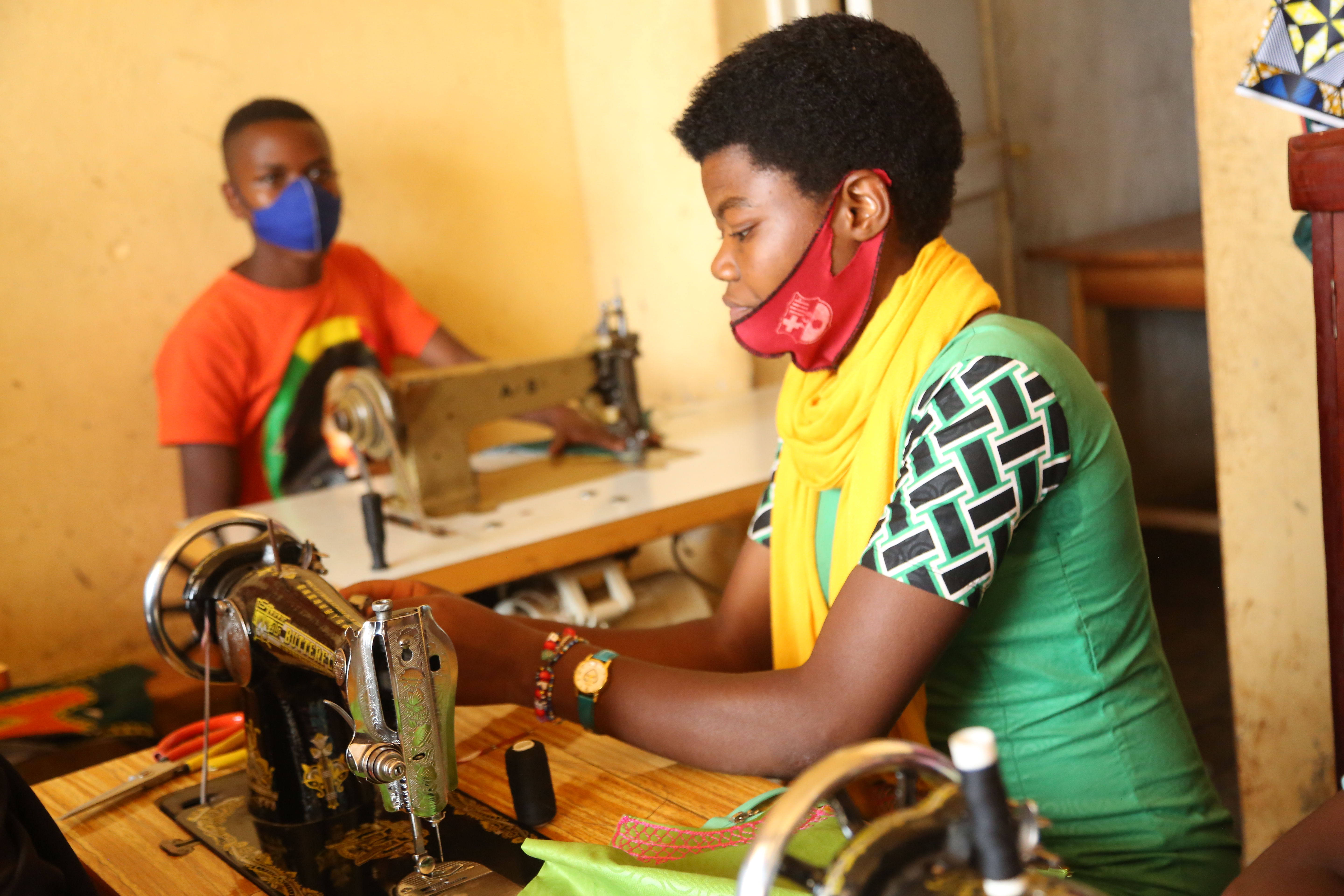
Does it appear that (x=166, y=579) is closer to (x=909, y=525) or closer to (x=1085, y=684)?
(x=909, y=525)

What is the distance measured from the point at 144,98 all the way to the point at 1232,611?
3.20 metres

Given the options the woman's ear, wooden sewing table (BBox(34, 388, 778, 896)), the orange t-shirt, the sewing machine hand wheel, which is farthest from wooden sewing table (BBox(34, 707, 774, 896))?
the orange t-shirt

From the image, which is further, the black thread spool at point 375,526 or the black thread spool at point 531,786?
the black thread spool at point 375,526

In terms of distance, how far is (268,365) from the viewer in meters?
3.37

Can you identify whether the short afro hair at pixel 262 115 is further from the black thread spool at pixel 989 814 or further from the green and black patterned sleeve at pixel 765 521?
the black thread spool at pixel 989 814

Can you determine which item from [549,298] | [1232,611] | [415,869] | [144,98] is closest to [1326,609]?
[1232,611]

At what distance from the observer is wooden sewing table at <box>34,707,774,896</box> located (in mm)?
1109

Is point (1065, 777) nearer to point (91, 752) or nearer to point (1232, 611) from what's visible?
point (1232, 611)

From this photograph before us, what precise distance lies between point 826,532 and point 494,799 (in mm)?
481

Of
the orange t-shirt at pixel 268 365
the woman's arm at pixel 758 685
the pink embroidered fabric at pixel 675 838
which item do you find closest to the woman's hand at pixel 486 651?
the woman's arm at pixel 758 685

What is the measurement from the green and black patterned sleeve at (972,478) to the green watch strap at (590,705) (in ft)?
1.00

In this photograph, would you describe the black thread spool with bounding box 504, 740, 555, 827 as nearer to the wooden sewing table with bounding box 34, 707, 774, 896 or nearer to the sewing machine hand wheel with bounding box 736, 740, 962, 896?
the wooden sewing table with bounding box 34, 707, 774, 896

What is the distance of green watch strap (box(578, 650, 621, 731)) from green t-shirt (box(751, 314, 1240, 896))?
29 centimetres

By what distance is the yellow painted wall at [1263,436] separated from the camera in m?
1.87
